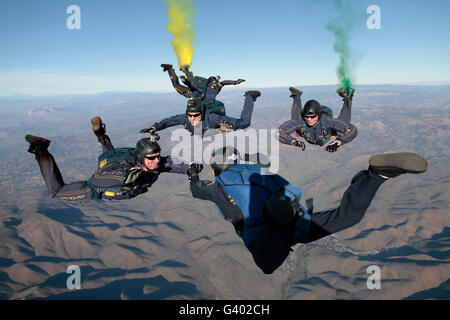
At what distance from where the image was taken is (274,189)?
5598 millimetres

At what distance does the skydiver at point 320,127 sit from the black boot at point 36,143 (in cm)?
863

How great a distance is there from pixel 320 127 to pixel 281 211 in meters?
6.62

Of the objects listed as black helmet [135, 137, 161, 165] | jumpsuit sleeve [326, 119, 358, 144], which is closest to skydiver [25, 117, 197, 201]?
black helmet [135, 137, 161, 165]

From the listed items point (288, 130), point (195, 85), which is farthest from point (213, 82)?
point (288, 130)

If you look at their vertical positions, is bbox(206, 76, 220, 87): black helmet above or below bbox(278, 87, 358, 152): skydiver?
above

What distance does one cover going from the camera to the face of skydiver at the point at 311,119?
9266mm

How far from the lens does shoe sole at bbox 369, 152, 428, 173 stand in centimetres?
414

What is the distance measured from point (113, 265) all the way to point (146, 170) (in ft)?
383

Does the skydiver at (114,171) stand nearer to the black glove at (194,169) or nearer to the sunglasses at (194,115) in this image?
the black glove at (194,169)

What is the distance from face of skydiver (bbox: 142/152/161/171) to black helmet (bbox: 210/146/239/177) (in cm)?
203

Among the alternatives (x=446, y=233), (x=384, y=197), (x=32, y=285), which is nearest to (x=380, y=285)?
(x=446, y=233)

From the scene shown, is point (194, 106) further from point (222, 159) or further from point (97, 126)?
point (222, 159)

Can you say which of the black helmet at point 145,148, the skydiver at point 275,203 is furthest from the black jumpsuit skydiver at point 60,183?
the skydiver at point 275,203

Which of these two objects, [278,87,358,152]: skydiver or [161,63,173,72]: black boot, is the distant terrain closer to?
[278,87,358,152]: skydiver
